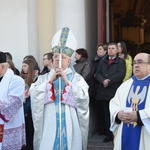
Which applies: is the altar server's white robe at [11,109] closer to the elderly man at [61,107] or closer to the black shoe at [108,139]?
the elderly man at [61,107]

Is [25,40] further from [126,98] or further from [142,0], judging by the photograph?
[142,0]

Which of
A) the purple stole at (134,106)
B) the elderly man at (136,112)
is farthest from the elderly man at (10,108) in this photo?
the purple stole at (134,106)

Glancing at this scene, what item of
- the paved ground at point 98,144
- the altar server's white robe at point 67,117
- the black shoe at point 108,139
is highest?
the altar server's white robe at point 67,117

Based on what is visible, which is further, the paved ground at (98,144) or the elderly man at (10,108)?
the paved ground at (98,144)

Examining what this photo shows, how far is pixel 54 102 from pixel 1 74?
99 centimetres

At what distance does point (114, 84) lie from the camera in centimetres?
818

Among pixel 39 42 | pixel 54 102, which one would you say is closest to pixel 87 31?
pixel 39 42

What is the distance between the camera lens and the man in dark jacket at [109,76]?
8117mm

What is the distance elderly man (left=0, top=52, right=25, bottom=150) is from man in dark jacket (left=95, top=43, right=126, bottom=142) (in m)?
2.30

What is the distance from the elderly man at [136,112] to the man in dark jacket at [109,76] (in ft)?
6.48

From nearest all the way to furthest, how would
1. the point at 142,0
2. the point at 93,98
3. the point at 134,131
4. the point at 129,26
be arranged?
the point at 134,131, the point at 93,98, the point at 129,26, the point at 142,0

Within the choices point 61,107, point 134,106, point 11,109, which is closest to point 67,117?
point 61,107

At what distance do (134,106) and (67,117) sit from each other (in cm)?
122

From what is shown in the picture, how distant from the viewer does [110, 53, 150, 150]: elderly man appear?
578cm
